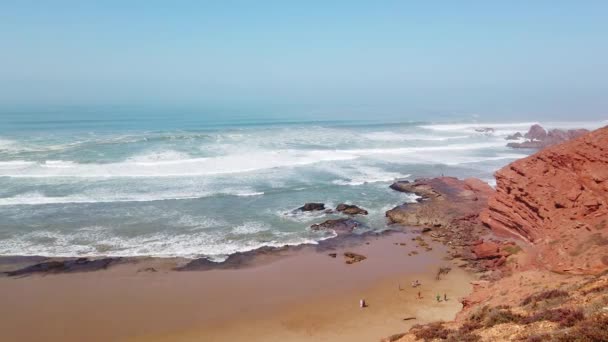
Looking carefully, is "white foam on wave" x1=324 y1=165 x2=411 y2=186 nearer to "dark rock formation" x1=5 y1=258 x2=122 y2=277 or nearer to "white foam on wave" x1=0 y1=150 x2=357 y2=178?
"white foam on wave" x1=0 y1=150 x2=357 y2=178

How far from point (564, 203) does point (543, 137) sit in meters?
45.2

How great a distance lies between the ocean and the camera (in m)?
22.0

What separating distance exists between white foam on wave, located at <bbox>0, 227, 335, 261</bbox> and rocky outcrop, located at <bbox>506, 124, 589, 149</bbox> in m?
40.5

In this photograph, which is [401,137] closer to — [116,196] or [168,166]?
[168,166]

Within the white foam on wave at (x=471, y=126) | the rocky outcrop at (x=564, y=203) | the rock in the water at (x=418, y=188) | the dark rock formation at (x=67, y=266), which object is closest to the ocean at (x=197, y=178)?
the dark rock formation at (x=67, y=266)

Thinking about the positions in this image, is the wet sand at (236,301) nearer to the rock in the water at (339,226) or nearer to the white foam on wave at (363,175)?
the rock in the water at (339,226)

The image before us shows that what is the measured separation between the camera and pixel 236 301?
52.0 ft

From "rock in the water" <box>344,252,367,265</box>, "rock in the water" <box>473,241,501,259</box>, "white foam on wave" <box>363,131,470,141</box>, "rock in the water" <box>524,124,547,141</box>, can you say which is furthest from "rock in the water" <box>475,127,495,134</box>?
"rock in the water" <box>344,252,367,265</box>

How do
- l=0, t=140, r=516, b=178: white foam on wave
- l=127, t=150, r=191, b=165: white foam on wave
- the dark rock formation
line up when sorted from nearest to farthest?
the dark rock formation < l=0, t=140, r=516, b=178: white foam on wave < l=127, t=150, r=191, b=165: white foam on wave

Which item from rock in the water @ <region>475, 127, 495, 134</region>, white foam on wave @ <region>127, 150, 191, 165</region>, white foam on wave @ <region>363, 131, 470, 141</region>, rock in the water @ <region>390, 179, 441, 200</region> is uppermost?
rock in the water @ <region>475, 127, 495, 134</region>

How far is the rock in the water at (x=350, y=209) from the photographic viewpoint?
25.9 metres

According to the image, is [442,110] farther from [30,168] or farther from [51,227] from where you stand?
[51,227]

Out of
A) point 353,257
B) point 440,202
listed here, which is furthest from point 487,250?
point 440,202

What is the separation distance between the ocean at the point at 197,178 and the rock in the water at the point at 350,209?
0.67 m
